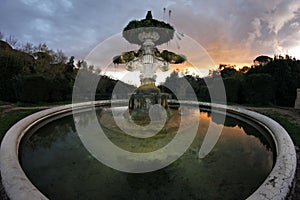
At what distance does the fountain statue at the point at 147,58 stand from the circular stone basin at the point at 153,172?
137 inches

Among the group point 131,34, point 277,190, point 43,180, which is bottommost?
point 43,180

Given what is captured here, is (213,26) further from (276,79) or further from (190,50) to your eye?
(276,79)

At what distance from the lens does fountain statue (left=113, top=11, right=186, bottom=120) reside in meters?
9.73

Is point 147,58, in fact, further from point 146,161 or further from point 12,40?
point 12,40

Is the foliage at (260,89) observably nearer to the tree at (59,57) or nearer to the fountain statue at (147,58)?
the fountain statue at (147,58)

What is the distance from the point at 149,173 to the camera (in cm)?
377

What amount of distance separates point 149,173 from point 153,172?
10 centimetres

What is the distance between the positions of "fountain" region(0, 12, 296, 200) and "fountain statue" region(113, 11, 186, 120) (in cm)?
112

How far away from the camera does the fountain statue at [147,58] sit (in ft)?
31.9

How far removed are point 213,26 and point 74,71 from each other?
25477 mm

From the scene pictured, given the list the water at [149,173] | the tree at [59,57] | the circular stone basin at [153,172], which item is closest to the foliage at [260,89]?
the circular stone basin at [153,172]

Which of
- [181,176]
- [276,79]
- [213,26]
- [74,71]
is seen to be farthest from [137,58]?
[74,71]

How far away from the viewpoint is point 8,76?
1686cm

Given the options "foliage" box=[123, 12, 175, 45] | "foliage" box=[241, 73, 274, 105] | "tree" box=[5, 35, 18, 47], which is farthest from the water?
"tree" box=[5, 35, 18, 47]
